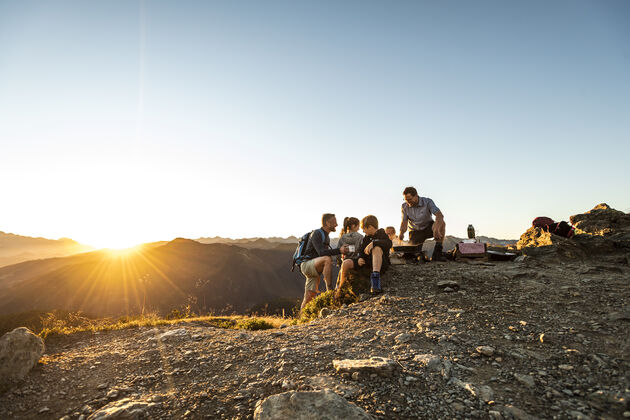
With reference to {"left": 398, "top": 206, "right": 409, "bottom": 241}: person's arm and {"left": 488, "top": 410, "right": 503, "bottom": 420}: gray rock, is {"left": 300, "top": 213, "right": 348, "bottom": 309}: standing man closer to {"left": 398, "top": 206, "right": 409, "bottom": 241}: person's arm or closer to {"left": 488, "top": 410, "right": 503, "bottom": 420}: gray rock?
{"left": 398, "top": 206, "right": 409, "bottom": 241}: person's arm

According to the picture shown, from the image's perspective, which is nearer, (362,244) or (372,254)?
(372,254)

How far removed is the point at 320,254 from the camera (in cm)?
756

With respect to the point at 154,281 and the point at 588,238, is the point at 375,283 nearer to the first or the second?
the point at 588,238

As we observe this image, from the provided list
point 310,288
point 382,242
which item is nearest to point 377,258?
point 382,242

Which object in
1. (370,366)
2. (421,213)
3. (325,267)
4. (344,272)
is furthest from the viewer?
(421,213)

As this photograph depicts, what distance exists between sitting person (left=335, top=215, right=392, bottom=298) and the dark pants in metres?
2.15

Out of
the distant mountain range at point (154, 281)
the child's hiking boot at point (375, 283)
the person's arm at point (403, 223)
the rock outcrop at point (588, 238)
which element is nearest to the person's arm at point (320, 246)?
the child's hiking boot at point (375, 283)

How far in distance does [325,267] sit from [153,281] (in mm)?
57052

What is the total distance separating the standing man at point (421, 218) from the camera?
8234 mm

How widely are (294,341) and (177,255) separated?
65.4m

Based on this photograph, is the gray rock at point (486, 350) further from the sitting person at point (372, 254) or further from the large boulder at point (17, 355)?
the large boulder at point (17, 355)

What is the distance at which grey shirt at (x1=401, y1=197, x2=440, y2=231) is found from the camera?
8.40 meters

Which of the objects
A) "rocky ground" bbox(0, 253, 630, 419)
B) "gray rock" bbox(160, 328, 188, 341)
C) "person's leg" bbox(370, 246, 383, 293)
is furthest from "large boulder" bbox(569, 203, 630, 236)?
"gray rock" bbox(160, 328, 188, 341)

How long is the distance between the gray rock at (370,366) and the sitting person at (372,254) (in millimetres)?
3020
